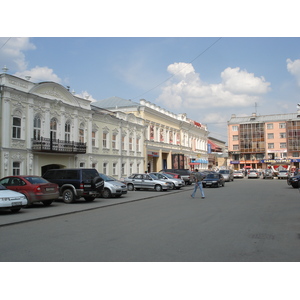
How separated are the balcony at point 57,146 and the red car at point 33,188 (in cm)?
927

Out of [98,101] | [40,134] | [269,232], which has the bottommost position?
[269,232]

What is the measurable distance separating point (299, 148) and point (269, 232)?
90330mm

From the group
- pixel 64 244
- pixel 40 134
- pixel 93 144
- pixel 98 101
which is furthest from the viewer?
pixel 98 101

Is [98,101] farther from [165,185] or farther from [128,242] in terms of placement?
[128,242]

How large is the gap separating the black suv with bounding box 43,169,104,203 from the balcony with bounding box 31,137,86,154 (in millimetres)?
7647

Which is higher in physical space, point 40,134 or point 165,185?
point 40,134

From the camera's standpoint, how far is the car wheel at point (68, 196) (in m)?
18.3

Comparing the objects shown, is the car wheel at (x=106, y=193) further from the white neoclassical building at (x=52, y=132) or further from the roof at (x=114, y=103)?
the roof at (x=114, y=103)

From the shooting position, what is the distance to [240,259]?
6.38 metres

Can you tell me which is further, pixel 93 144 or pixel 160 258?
pixel 93 144

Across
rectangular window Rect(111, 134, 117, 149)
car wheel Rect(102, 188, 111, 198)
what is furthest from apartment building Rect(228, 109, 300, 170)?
car wheel Rect(102, 188, 111, 198)

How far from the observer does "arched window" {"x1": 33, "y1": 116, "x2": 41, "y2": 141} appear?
26500 mm

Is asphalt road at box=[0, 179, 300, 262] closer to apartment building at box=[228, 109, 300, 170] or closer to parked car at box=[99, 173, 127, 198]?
parked car at box=[99, 173, 127, 198]
